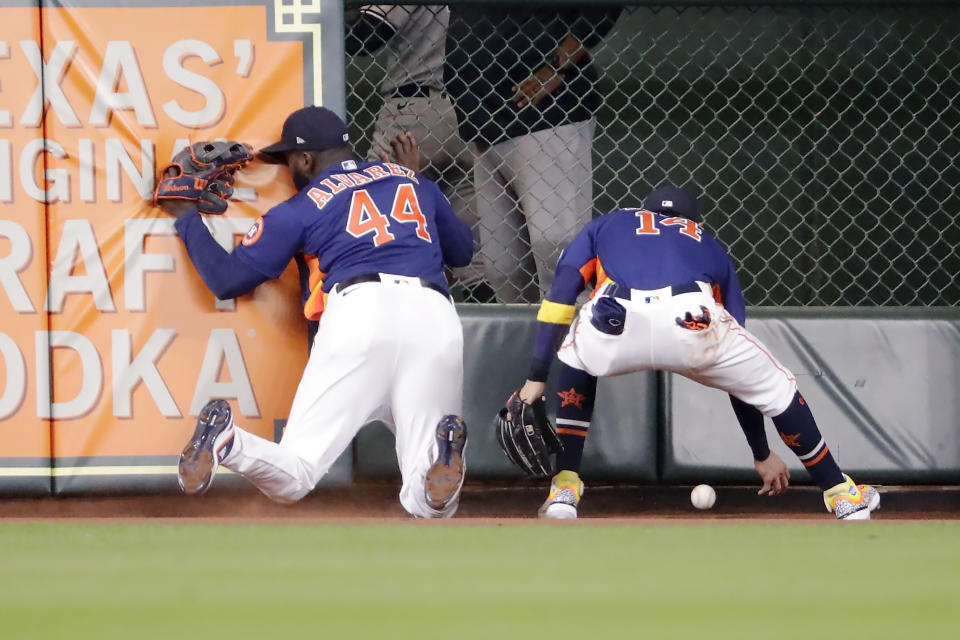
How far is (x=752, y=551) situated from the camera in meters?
2.89

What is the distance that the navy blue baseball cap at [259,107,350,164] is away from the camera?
14.9ft

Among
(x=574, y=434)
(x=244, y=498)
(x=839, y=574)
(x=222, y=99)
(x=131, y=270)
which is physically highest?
(x=222, y=99)

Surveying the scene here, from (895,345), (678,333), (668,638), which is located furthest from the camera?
(895,345)

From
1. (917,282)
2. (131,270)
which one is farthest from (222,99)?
(917,282)

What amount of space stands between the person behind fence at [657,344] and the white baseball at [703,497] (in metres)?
0.24

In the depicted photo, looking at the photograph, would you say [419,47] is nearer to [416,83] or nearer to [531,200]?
[416,83]

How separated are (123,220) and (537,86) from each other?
188 cm

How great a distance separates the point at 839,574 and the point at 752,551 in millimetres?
337

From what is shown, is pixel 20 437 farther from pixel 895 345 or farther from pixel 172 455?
pixel 895 345

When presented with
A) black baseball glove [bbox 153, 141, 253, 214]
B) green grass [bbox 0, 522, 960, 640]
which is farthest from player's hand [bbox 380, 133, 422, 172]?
green grass [bbox 0, 522, 960, 640]

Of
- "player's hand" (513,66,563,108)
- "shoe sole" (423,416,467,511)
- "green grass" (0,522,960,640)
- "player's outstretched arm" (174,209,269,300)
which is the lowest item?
"shoe sole" (423,416,467,511)

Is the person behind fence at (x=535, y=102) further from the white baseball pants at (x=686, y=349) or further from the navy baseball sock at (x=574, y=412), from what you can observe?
the white baseball pants at (x=686, y=349)

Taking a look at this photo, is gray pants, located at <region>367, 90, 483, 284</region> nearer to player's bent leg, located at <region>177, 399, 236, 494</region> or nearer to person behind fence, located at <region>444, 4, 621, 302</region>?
person behind fence, located at <region>444, 4, 621, 302</region>

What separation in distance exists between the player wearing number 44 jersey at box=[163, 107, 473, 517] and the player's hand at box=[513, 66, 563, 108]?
0.83 meters
